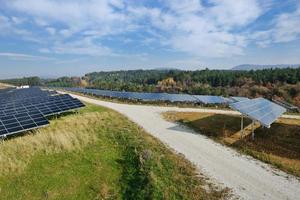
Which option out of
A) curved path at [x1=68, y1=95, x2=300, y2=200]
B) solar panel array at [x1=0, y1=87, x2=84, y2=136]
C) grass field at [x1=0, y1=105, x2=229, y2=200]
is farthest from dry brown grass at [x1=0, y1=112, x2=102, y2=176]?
curved path at [x1=68, y1=95, x2=300, y2=200]

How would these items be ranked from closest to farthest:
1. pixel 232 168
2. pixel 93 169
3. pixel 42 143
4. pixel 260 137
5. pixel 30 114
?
pixel 93 169
pixel 232 168
pixel 42 143
pixel 260 137
pixel 30 114

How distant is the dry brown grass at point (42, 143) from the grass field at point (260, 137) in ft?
41.0

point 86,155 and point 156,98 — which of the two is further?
point 156,98

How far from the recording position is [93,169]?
1847 cm

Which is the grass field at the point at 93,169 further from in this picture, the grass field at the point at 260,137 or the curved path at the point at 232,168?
the grass field at the point at 260,137

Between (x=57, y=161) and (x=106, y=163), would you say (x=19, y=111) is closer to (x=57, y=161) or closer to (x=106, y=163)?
→ (x=57, y=161)

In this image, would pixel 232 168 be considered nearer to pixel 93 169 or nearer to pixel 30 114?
pixel 93 169

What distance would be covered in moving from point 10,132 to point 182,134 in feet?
51.6

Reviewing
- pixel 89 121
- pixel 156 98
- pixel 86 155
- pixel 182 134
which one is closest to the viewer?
pixel 86 155

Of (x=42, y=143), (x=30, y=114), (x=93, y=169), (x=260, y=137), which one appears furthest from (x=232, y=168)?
(x=30, y=114)

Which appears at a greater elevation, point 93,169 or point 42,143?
point 42,143

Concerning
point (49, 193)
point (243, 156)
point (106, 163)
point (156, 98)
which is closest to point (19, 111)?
point (106, 163)

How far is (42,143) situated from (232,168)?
47.6 feet

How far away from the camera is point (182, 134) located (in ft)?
94.8
